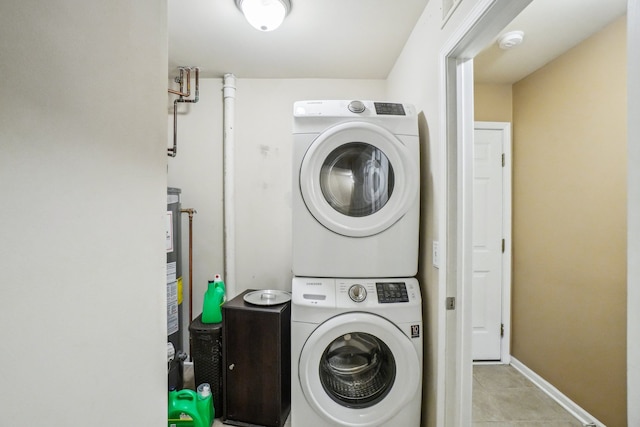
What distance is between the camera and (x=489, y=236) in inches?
97.7

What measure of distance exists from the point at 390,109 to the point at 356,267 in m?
0.86

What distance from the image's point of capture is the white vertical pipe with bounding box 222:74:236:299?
90.9 inches

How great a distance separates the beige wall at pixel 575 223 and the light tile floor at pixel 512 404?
0.45 feet

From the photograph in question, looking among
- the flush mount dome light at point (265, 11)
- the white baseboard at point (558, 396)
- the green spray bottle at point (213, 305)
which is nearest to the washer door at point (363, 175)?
the flush mount dome light at point (265, 11)

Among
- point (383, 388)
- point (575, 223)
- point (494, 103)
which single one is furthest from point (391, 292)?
point (494, 103)

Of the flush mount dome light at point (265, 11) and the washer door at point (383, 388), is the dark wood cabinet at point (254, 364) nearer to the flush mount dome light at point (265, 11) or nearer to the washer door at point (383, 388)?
the washer door at point (383, 388)

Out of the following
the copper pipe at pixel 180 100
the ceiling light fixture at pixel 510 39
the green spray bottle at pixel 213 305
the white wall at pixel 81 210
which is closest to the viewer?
the white wall at pixel 81 210

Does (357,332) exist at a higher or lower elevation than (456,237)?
lower

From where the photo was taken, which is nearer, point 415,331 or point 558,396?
point 415,331

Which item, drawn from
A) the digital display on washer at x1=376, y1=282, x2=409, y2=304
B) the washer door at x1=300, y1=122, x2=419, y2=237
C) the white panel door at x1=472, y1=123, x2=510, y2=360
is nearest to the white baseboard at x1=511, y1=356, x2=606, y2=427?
the white panel door at x1=472, y1=123, x2=510, y2=360

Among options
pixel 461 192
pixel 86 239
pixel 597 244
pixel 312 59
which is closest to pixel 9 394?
pixel 86 239

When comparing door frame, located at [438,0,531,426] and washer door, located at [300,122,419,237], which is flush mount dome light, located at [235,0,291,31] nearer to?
washer door, located at [300,122,419,237]

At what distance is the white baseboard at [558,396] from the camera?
5.82 ft

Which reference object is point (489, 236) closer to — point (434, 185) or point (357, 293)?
point (434, 185)
